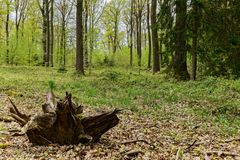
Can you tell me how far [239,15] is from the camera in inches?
582

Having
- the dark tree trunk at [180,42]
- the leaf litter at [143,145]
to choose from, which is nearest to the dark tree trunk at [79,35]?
the dark tree trunk at [180,42]

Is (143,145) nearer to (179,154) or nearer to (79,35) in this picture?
(179,154)

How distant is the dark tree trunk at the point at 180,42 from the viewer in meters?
17.0

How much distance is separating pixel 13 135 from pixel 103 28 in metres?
42.7

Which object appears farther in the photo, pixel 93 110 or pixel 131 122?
pixel 93 110

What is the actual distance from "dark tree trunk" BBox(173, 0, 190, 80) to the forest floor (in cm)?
289

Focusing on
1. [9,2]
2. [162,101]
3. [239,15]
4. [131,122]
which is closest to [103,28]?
[9,2]

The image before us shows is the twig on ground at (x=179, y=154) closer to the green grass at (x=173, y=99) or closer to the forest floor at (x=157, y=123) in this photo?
the forest floor at (x=157, y=123)

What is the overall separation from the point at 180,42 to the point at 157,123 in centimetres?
988

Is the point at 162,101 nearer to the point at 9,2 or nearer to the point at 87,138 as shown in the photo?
the point at 87,138

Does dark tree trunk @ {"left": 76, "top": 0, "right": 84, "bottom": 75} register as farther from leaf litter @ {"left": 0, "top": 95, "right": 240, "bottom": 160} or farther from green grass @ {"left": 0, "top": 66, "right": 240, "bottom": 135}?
leaf litter @ {"left": 0, "top": 95, "right": 240, "bottom": 160}

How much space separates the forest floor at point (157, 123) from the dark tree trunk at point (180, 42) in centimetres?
289

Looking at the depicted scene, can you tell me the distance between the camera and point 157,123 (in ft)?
27.7

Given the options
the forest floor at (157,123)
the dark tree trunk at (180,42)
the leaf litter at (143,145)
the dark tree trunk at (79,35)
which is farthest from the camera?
the dark tree trunk at (79,35)
